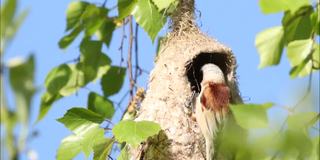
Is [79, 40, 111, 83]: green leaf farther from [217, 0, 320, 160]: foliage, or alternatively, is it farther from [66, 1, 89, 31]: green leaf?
[217, 0, 320, 160]: foliage

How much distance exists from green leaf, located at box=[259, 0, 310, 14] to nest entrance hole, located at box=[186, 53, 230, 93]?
63.6 inches

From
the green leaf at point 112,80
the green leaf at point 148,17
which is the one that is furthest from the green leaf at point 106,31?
the green leaf at point 148,17

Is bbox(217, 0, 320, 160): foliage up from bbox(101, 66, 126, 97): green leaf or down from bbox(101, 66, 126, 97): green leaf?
up

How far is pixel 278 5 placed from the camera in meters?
1.20

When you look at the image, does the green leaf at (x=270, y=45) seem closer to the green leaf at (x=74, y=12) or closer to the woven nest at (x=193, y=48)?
the woven nest at (x=193, y=48)

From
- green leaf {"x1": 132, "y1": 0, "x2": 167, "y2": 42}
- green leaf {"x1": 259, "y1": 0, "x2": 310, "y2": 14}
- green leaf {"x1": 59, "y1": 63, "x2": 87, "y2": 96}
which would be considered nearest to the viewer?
green leaf {"x1": 259, "y1": 0, "x2": 310, "y2": 14}

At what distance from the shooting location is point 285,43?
4.38ft

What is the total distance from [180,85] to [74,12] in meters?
0.63

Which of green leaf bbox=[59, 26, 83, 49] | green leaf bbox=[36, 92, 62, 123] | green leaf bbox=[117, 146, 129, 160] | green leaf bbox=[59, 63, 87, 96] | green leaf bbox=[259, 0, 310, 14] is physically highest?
green leaf bbox=[259, 0, 310, 14]

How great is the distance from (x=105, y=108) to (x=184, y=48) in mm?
499

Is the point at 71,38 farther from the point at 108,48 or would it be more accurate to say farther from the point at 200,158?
the point at 200,158

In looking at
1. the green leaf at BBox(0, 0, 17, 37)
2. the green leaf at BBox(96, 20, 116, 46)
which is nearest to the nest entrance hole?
the green leaf at BBox(96, 20, 116, 46)

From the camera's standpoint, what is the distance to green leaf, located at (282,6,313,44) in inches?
50.8

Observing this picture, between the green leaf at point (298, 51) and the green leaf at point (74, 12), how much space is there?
1.64 meters
